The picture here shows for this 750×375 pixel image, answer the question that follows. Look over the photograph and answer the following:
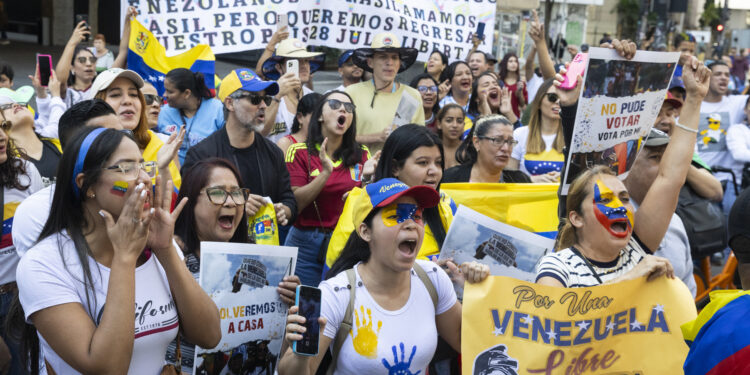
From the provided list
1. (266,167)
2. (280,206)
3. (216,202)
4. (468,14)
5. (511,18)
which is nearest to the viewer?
(216,202)

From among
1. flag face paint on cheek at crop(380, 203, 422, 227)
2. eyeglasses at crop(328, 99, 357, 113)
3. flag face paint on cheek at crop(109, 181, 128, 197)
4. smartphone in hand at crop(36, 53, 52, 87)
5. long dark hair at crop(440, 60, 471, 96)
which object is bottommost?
flag face paint on cheek at crop(380, 203, 422, 227)

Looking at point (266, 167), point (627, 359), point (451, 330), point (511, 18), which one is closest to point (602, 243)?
point (627, 359)

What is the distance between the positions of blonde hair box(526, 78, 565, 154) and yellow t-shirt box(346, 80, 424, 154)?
1.09m

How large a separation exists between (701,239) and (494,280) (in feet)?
7.82

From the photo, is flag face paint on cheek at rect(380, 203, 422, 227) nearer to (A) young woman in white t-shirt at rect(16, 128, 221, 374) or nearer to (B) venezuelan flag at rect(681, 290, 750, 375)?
(A) young woman in white t-shirt at rect(16, 128, 221, 374)

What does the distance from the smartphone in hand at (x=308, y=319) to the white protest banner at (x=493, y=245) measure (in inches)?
46.7

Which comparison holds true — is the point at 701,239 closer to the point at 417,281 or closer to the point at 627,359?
the point at 627,359

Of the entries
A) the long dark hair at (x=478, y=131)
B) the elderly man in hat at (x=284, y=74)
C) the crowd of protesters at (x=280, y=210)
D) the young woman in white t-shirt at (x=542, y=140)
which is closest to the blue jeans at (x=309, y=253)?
the crowd of protesters at (x=280, y=210)

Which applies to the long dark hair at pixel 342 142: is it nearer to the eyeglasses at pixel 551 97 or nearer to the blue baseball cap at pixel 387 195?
the eyeglasses at pixel 551 97

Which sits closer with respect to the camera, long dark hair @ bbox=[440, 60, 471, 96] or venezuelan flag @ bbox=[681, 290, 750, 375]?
venezuelan flag @ bbox=[681, 290, 750, 375]

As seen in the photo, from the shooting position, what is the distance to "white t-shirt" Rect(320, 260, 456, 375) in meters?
3.03

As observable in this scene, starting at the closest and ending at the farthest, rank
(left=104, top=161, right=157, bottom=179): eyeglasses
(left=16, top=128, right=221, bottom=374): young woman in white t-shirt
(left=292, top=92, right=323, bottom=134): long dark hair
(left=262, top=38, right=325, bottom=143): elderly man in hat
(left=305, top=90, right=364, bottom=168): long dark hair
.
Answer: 1. (left=16, top=128, right=221, bottom=374): young woman in white t-shirt
2. (left=104, top=161, right=157, bottom=179): eyeglasses
3. (left=305, top=90, right=364, bottom=168): long dark hair
4. (left=292, top=92, right=323, bottom=134): long dark hair
5. (left=262, top=38, right=325, bottom=143): elderly man in hat

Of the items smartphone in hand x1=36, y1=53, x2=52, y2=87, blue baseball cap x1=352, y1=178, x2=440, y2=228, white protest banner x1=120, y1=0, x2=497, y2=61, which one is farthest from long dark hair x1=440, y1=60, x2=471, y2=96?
blue baseball cap x1=352, y1=178, x2=440, y2=228

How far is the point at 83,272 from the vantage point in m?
2.62
